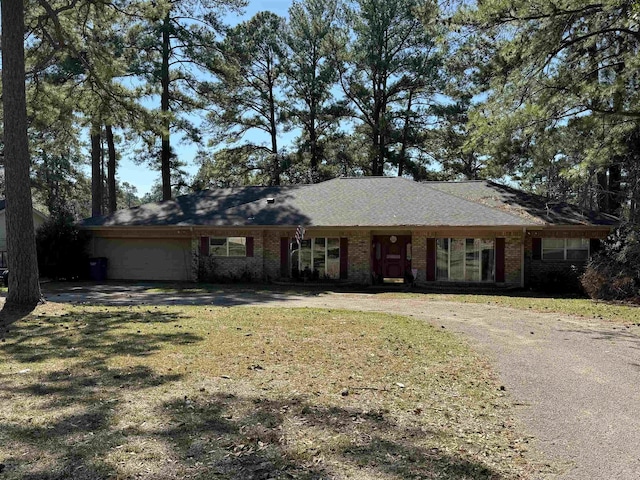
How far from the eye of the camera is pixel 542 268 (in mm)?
18625

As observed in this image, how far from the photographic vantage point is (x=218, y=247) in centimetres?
2064

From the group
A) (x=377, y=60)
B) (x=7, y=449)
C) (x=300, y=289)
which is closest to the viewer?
(x=7, y=449)

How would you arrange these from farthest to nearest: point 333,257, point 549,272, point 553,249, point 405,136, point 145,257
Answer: point 405,136 < point 145,257 < point 333,257 < point 553,249 < point 549,272

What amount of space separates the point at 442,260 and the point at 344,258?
12.3ft

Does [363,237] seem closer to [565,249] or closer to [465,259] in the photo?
[465,259]

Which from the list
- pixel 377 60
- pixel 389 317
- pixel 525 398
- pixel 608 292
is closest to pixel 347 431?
pixel 525 398

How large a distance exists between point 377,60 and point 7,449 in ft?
102

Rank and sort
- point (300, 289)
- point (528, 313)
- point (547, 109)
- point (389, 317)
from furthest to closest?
point (300, 289) < point (547, 109) < point (528, 313) < point (389, 317)

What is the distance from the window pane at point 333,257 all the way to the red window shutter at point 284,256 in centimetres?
167

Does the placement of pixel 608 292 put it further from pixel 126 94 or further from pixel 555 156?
pixel 126 94

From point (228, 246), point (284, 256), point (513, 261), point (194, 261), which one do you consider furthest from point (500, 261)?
point (194, 261)

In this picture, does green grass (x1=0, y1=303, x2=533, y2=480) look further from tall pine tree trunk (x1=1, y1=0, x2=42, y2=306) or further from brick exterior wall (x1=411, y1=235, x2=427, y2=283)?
brick exterior wall (x1=411, y1=235, x2=427, y2=283)

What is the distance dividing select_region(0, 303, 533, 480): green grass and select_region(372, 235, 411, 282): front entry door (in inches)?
444

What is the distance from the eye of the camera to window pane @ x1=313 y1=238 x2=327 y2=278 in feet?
65.3
